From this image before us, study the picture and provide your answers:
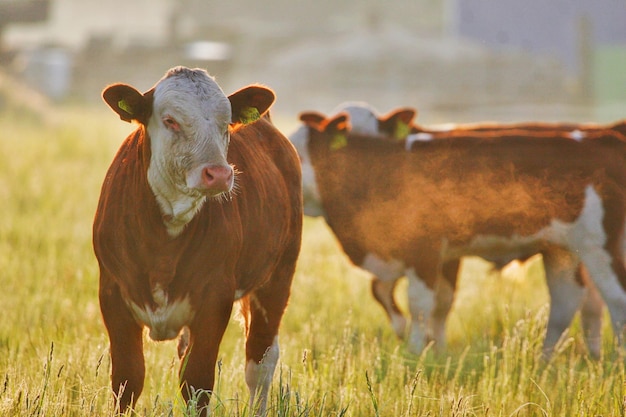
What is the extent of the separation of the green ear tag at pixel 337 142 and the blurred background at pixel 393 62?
13.7m

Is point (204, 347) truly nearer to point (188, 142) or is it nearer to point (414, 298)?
point (188, 142)

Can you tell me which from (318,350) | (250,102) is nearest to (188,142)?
(250,102)

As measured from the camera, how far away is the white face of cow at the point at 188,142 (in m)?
3.43

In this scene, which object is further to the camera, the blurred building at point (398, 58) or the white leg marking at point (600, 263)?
the blurred building at point (398, 58)

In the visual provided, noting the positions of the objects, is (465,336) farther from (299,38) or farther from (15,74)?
(299,38)

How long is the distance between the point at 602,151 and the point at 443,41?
37.6m

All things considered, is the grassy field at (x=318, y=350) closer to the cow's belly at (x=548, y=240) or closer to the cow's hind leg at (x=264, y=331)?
the cow's hind leg at (x=264, y=331)

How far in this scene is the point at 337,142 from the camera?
657 centimetres

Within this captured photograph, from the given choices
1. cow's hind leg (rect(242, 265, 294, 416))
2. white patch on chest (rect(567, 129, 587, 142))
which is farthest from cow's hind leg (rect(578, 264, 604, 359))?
cow's hind leg (rect(242, 265, 294, 416))

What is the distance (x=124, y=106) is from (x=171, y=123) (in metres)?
0.22

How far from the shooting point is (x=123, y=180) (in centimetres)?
376

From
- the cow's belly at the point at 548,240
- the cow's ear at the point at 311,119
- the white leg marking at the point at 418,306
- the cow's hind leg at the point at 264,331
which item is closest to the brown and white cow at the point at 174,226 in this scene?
the cow's hind leg at the point at 264,331

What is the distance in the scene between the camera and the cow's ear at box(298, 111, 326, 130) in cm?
668

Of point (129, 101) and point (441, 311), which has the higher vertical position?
point (129, 101)
